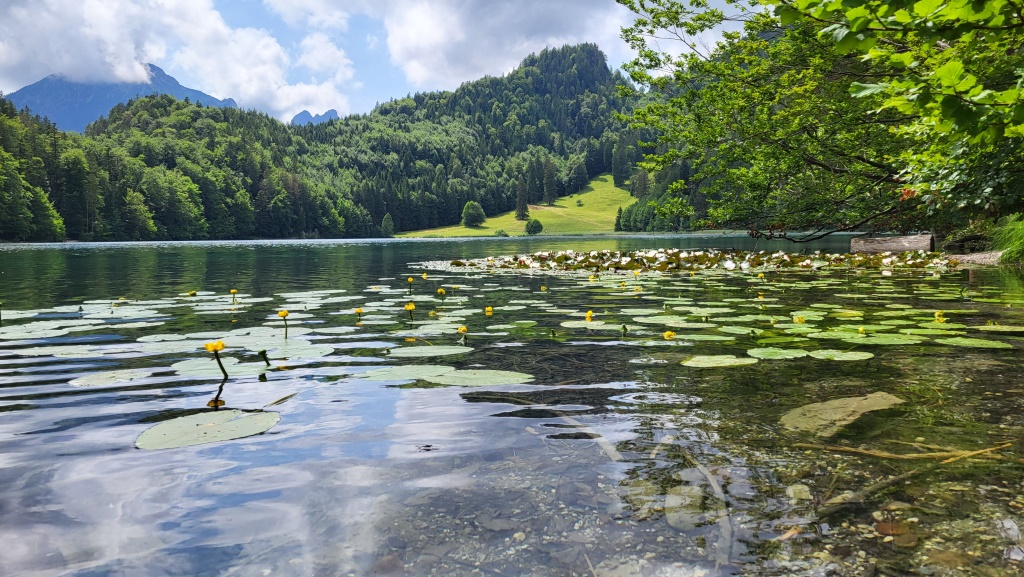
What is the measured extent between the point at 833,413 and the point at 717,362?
4.82 ft

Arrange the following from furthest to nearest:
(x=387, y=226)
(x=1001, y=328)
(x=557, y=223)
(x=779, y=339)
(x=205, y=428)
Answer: (x=557, y=223) < (x=387, y=226) < (x=1001, y=328) < (x=779, y=339) < (x=205, y=428)

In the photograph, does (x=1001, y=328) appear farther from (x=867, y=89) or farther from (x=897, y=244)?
(x=897, y=244)

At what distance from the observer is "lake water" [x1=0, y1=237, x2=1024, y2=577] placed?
2.12 meters

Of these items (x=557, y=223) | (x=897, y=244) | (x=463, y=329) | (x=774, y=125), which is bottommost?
(x=463, y=329)

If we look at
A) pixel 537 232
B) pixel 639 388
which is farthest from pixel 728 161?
pixel 537 232

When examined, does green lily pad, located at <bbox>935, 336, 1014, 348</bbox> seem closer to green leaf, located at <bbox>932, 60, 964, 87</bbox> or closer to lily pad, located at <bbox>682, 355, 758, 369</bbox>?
lily pad, located at <bbox>682, 355, 758, 369</bbox>

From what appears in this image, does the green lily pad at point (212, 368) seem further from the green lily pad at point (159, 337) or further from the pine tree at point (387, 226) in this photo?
the pine tree at point (387, 226)

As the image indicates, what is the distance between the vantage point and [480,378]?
4637 mm

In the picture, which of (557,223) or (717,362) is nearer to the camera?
(717,362)

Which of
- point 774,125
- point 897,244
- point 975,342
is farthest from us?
point 897,244

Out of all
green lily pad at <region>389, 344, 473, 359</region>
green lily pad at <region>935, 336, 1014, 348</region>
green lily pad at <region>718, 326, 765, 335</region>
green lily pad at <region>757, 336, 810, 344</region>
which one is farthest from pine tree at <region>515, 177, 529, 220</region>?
green lily pad at <region>935, 336, 1014, 348</region>

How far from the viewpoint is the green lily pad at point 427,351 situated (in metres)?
5.77

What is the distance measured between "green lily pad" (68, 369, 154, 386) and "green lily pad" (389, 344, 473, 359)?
2.20m

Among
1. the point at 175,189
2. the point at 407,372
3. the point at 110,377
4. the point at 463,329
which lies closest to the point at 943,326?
the point at 463,329
